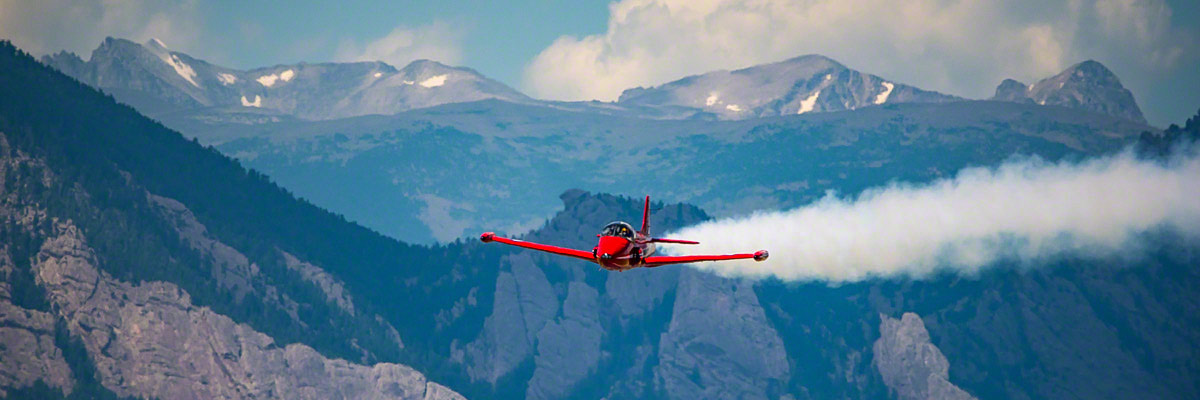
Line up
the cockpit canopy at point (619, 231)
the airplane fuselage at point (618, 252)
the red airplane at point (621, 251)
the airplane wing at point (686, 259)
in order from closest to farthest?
the airplane wing at point (686, 259) < the red airplane at point (621, 251) < the airplane fuselage at point (618, 252) < the cockpit canopy at point (619, 231)

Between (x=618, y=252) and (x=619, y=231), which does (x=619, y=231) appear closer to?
(x=619, y=231)

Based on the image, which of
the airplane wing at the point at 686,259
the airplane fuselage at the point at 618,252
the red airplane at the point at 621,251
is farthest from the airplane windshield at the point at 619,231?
the airplane wing at the point at 686,259

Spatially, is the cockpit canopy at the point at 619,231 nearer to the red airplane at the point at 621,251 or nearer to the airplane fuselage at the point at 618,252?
the red airplane at the point at 621,251

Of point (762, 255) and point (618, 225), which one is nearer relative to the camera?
point (762, 255)

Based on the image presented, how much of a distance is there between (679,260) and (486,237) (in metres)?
15.9

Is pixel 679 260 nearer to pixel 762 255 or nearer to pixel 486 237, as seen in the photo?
pixel 762 255

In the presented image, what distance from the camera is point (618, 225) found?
12669 cm

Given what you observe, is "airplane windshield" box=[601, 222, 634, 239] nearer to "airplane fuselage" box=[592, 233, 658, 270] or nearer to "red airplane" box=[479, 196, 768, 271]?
"red airplane" box=[479, 196, 768, 271]

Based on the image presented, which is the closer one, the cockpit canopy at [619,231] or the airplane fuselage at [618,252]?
the airplane fuselage at [618,252]

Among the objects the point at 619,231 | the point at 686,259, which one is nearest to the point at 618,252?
the point at 619,231

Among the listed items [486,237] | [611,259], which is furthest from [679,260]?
[486,237]

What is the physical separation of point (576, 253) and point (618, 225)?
7.45 m

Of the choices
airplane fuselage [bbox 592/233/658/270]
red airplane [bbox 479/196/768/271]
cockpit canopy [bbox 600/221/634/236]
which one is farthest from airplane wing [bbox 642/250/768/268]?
cockpit canopy [bbox 600/221/634/236]

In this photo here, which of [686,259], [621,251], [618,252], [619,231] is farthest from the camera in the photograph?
[619,231]
